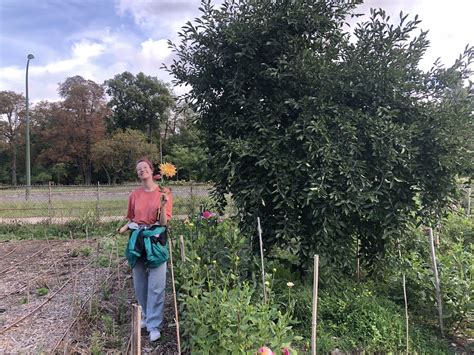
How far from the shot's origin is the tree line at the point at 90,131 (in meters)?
33.9

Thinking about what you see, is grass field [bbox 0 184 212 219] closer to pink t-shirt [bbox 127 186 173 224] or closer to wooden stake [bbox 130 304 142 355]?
pink t-shirt [bbox 127 186 173 224]

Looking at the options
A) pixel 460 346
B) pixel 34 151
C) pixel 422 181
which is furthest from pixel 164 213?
pixel 34 151

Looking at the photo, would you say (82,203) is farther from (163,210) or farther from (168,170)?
(168,170)

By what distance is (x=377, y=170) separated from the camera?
355 centimetres

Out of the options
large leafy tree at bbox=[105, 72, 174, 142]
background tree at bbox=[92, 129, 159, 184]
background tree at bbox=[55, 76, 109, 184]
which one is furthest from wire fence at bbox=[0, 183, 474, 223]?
large leafy tree at bbox=[105, 72, 174, 142]

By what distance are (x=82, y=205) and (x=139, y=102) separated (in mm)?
32080

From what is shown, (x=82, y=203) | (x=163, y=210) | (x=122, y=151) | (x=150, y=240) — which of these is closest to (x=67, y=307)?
(x=150, y=240)

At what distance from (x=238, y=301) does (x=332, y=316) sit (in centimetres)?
156

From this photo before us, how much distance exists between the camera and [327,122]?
354 centimetres

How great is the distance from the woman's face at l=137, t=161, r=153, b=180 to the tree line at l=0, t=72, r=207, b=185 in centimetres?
2988

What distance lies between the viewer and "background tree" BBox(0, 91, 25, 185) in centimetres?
3788

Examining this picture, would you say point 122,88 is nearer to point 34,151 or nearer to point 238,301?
point 34,151

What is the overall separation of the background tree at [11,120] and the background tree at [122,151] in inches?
402

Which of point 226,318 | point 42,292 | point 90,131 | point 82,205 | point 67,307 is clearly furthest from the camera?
point 90,131
